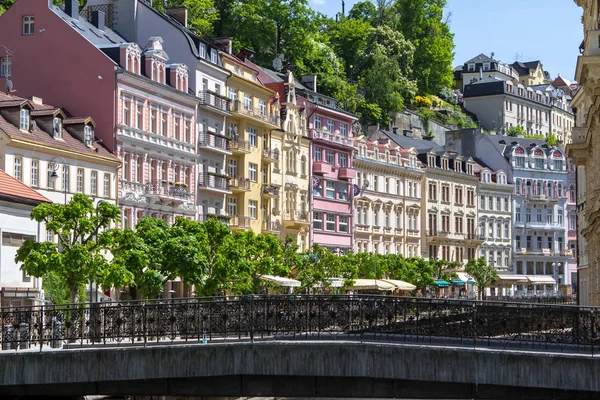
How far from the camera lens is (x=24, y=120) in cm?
6512

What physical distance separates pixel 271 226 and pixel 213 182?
426 inches

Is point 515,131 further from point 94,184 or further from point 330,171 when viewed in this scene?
point 94,184

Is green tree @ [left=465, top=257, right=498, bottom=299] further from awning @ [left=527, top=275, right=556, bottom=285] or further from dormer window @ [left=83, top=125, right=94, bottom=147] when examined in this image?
dormer window @ [left=83, top=125, right=94, bottom=147]

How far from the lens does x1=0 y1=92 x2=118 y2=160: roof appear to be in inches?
2501

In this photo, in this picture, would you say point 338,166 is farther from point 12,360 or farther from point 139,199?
point 12,360

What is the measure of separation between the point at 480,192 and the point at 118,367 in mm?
105977

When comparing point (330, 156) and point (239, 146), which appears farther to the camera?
point (330, 156)

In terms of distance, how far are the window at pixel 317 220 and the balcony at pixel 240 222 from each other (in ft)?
46.6

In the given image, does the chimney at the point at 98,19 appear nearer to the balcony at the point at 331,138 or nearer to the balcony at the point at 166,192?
the balcony at the point at 166,192

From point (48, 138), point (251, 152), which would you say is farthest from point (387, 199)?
point (48, 138)

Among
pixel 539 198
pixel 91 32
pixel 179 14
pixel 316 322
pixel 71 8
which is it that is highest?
pixel 179 14

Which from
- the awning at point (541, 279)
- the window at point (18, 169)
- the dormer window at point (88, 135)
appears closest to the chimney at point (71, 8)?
the dormer window at point (88, 135)

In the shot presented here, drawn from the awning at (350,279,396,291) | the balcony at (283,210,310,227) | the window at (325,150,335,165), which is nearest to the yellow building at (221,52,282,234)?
the balcony at (283,210,310,227)

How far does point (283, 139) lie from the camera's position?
9744 centimetres
